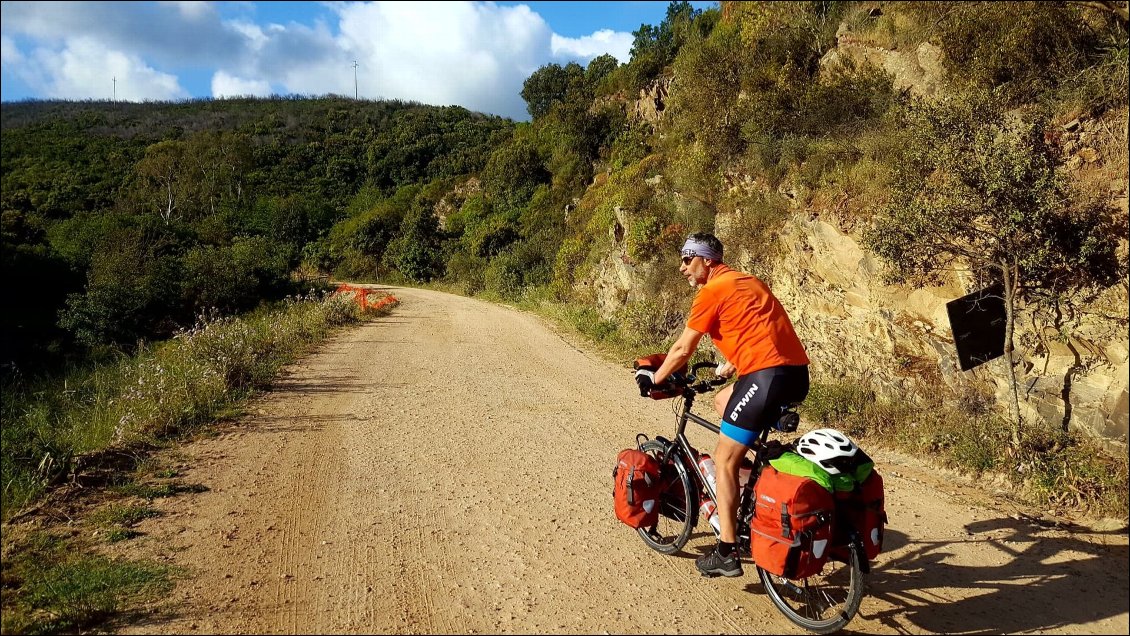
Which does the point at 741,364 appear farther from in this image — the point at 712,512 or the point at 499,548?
the point at 499,548

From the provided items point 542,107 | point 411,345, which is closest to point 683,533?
point 411,345

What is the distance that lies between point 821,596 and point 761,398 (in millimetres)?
1225

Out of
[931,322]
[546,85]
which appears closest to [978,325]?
[931,322]

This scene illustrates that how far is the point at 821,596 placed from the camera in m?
3.59

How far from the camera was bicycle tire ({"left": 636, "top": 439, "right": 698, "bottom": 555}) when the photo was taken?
13.5 ft

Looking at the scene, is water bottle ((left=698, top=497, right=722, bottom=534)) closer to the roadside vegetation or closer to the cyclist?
the cyclist

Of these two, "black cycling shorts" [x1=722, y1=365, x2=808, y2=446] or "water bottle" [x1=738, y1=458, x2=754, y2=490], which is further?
"water bottle" [x1=738, y1=458, x2=754, y2=490]

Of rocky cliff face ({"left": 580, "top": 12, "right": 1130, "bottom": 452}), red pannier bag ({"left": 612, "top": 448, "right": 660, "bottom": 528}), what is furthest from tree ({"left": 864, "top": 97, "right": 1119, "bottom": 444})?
red pannier bag ({"left": 612, "top": 448, "right": 660, "bottom": 528})

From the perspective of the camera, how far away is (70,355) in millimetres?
18031

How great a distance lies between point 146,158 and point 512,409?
210ft

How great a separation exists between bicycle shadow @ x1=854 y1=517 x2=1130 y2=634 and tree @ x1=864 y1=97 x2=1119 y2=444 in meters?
1.38

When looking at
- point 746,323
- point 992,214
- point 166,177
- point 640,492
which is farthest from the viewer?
point 166,177

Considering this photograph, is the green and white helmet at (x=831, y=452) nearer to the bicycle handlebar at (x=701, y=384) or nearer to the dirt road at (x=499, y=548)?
the bicycle handlebar at (x=701, y=384)

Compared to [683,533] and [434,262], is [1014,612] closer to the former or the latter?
[683,533]
